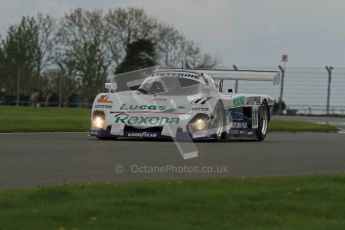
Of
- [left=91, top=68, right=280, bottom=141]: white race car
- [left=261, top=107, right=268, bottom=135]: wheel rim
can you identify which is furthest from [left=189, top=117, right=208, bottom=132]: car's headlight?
[left=261, top=107, right=268, bottom=135]: wheel rim

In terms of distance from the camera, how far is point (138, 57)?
48000 mm

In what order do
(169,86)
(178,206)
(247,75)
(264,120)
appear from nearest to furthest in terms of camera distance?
(178,206), (169,86), (264,120), (247,75)

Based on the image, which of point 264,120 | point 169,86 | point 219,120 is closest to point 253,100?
point 264,120

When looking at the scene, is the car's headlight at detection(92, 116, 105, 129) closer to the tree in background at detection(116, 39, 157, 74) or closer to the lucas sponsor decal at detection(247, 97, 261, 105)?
the lucas sponsor decal at detection(247, 97, 261, 105)

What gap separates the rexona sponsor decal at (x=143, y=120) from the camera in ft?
56.2

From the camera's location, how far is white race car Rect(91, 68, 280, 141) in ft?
56.5

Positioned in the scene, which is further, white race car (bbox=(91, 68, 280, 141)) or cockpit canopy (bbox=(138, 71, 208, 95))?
cockpit canopy (bbox=(138, 71, 208, 95))

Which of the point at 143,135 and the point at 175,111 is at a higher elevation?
the point at 175,111

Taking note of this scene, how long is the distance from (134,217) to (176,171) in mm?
4123

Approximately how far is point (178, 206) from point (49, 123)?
53.9 feet

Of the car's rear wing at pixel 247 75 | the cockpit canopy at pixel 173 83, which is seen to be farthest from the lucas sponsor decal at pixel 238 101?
the car's rear wing at pixel 247 75

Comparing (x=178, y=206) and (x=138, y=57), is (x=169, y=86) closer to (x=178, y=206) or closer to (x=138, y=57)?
(x=178, y=206)

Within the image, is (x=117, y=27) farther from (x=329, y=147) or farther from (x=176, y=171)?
(x=176, y=171)

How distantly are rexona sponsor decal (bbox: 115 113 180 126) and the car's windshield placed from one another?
1053 millimetres
